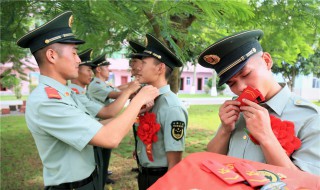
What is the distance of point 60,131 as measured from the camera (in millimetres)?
1821

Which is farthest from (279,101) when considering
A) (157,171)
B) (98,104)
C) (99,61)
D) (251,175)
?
(99,61)

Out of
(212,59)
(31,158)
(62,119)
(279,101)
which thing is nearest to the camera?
(279,101)

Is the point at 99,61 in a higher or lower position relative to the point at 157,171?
higher

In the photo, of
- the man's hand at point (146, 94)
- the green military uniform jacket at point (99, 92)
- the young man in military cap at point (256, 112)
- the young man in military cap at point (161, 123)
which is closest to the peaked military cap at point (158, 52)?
the young man in military cap at point (161, 123)

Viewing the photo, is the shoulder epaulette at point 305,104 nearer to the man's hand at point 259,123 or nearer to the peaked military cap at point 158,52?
the man's hand at point 259,123

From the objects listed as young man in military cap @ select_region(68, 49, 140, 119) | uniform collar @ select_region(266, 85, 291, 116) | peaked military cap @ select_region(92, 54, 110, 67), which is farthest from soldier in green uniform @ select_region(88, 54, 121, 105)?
uniform collar @ select_region(266, 85, 291, 116)

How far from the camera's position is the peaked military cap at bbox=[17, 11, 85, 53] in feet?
6.63

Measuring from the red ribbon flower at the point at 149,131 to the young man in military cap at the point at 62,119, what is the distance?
21.0 inches

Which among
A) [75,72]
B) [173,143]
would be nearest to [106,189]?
[173,143]

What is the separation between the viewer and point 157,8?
255cm

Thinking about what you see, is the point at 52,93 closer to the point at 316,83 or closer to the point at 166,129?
the point at 166,129

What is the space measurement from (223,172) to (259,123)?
17.7 inches

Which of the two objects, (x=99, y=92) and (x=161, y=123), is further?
(x=99, y=92)

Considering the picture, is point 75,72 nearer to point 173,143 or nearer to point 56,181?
point 56,181
